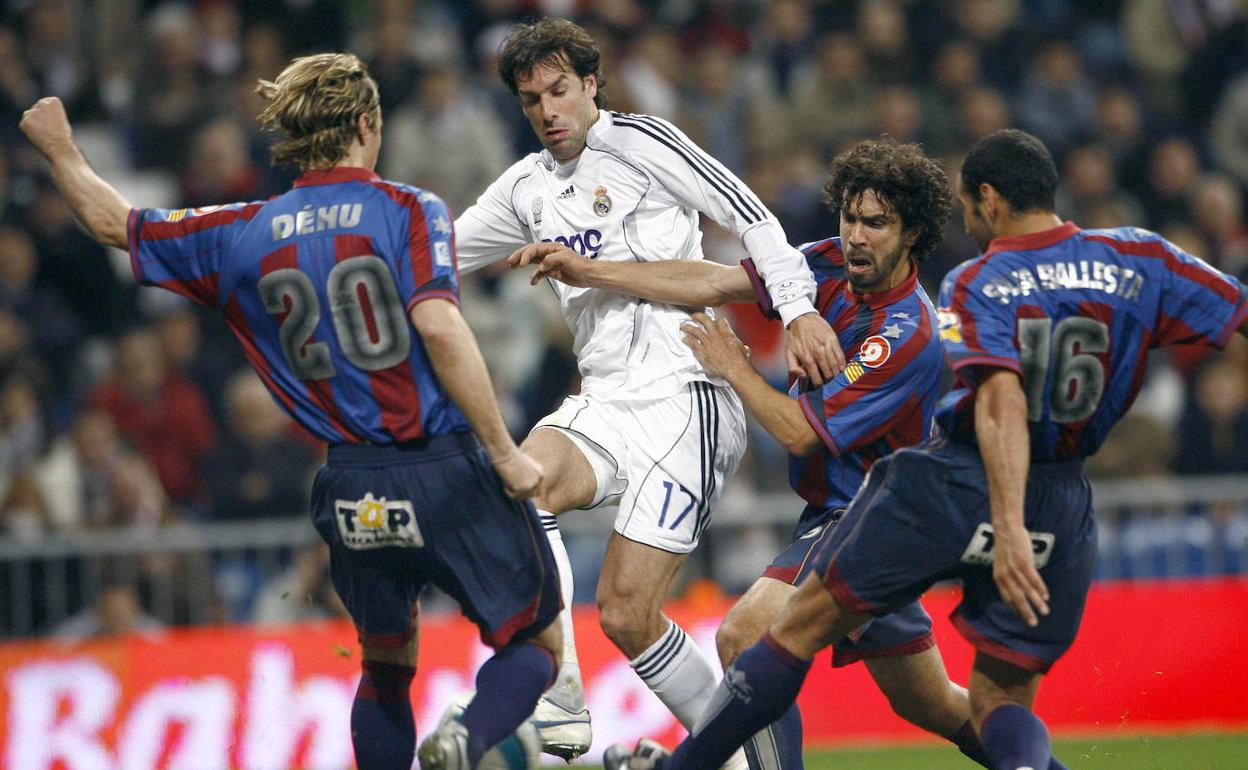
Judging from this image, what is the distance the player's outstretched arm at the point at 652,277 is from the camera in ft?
21.2

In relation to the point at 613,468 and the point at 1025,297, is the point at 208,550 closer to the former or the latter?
the point at 613,468

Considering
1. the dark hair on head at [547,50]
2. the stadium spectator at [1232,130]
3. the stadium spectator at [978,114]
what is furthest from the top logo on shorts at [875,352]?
the stadium spectator at [1232,130]

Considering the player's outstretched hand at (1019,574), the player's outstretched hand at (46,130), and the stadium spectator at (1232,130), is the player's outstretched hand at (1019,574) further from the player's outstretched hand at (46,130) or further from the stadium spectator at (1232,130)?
the stadium spectator at (1232,130)

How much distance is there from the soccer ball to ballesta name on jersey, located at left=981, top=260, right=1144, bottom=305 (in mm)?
2079

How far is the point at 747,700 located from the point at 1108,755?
147 inches

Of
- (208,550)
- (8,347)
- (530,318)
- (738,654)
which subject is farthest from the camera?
(530,318)

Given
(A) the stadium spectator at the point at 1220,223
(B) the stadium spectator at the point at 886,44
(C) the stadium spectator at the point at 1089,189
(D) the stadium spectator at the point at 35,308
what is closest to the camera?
(D) the stadium spectator at the point at 35,308

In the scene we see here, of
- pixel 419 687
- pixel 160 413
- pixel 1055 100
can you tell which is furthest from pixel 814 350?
pixel 1055 100

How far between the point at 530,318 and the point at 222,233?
290 inches

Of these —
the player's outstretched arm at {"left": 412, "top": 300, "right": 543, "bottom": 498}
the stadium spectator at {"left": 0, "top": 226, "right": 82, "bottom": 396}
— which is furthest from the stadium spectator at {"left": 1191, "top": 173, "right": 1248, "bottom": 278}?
the player's outstretched arm at {"left": 412, "top": 300, "right": 543, "bottom": 498}

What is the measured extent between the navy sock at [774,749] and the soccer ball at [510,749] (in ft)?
3.49

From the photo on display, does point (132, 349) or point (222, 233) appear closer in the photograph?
point (222, 233)

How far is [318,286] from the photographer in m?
5.32

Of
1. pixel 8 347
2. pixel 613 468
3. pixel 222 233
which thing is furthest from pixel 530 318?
pixel 222 233
